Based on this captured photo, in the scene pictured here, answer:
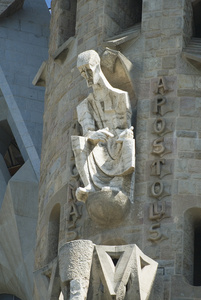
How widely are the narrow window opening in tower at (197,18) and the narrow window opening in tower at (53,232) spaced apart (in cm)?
361

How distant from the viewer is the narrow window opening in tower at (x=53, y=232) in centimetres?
2870

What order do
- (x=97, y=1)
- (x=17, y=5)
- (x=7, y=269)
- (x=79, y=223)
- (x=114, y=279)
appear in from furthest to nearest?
(x=17, y=5) < (x=7, y=269) < (x=97, y=1) < (x=79, y=223) < (x=114, y=279)

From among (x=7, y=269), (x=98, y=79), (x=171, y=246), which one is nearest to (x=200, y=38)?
(x=98, y=79)

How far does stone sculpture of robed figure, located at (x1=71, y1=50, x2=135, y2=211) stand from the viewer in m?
27.2

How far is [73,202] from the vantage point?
2797cm

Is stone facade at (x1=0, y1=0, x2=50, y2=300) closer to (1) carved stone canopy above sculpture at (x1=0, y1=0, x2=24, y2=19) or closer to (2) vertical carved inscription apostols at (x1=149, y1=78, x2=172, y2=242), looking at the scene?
(1) carved stone canopy above sculpture at (x1=0, y1=0, x2=24, y2=19)

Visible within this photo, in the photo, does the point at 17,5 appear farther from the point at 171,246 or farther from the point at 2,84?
the point at 171,246

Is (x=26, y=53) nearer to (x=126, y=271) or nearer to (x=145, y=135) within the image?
(x=145, y=135)

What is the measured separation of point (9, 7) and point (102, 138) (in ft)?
31.9

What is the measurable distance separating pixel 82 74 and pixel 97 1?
227cm

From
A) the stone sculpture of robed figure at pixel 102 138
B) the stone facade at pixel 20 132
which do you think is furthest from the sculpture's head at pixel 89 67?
the stone facade at pixel 20 132

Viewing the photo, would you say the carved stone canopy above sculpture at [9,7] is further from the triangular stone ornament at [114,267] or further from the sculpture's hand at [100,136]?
the triangular stone ornament at [114,267]

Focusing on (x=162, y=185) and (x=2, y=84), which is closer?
(x=162, y=185)

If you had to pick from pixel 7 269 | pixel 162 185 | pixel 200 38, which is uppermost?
pixel 200 38
